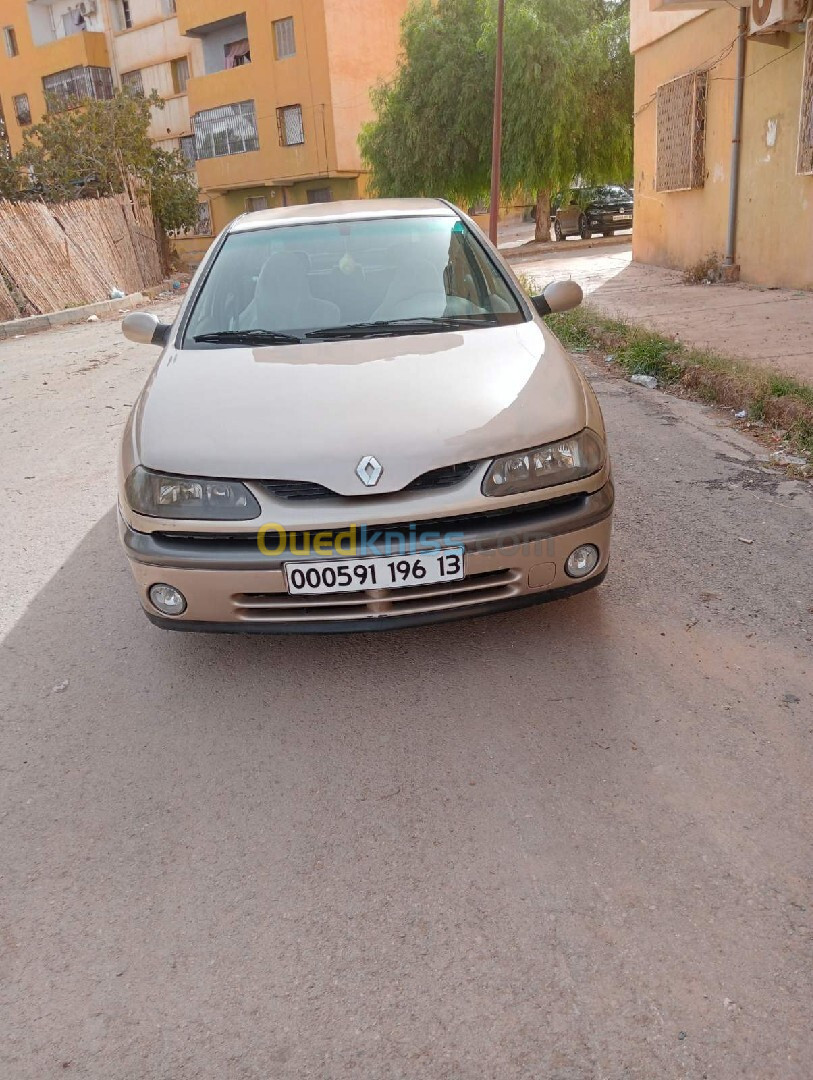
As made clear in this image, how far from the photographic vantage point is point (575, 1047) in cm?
172

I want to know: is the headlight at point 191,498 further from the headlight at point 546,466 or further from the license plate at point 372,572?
the headlight at point 546,466

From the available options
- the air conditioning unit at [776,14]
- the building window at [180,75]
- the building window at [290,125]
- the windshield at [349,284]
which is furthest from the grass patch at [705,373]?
the building window at [180,75]

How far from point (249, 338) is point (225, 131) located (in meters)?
36.7

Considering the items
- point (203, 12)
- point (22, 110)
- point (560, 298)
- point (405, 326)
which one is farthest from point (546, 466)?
point (22, 110)

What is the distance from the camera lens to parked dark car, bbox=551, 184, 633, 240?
30.0m

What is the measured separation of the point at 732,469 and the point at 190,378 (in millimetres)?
3038

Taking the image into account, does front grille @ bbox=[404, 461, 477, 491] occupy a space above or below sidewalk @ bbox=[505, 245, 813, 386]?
above

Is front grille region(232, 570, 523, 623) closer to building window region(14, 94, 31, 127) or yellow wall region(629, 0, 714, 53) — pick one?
yellow wall region(629, 0, 714, 53)

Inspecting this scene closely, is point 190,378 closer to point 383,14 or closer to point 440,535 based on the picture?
point 440,535

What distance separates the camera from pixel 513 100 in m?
25.7

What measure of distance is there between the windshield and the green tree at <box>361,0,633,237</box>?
23747 millimetres

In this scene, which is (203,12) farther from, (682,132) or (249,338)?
(249,338)

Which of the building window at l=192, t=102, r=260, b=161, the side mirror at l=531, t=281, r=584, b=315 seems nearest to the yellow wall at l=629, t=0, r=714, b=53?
the side mirror at l=531, t=281, r=584, b=315

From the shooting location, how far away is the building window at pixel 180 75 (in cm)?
3881
